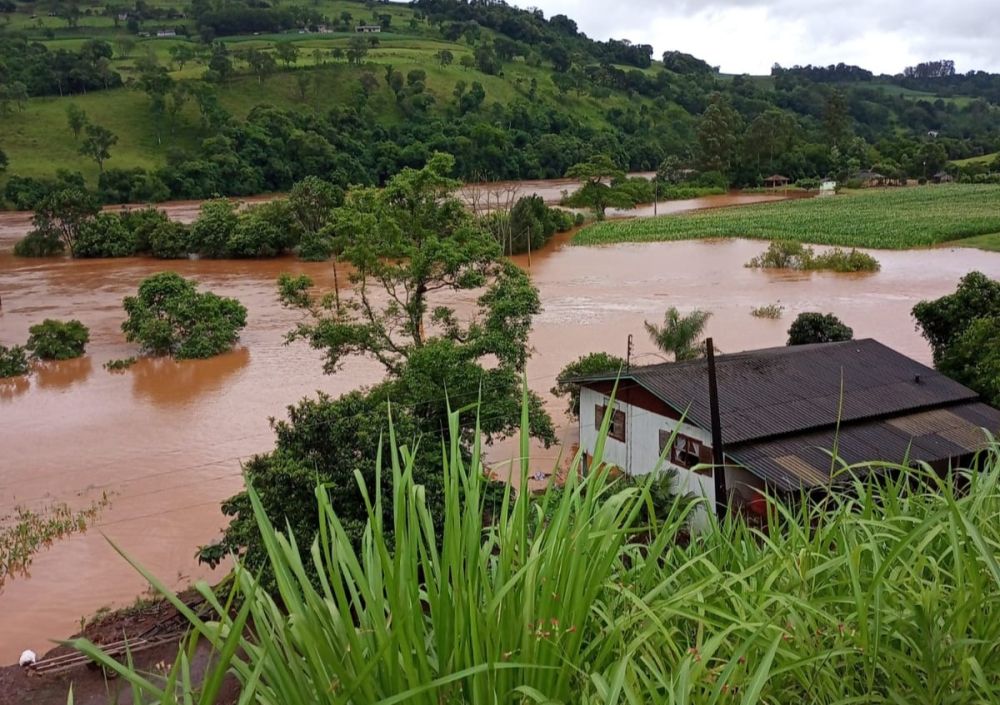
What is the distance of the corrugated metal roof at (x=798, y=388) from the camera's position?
10.9m

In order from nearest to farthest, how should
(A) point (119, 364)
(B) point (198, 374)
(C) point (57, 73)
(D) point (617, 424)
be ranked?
(D) point (617, 424) → (B) point (198, 374) → (A) point (119, 364) → (C) point (57, 73)

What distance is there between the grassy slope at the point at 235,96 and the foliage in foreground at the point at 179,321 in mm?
36027

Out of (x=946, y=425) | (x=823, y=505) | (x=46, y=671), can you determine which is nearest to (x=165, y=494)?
(x=46, y=671)

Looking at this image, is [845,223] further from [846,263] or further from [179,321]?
[179,321]

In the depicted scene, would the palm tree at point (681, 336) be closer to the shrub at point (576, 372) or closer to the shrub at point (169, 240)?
the shrub at point (576, 372)

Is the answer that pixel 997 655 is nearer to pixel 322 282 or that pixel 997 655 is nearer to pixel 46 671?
pixel 46 671

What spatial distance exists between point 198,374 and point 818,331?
48.1 feet

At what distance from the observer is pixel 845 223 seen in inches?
1655

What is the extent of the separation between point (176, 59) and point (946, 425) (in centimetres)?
7618

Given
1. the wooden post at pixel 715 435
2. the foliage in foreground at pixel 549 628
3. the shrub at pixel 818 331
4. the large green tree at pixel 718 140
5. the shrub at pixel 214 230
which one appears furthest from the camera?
the large green tree at pixel 718 140

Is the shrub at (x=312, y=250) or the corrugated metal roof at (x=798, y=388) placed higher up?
the corrugated metal roof at (x=798, y=388)

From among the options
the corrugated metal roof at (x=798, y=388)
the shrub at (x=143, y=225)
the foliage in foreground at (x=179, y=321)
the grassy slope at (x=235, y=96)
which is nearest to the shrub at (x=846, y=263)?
the corrugated metal roof at (x=798, y=388)

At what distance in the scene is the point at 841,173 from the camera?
63062 millimetres

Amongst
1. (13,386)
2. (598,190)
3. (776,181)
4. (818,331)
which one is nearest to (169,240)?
(13,386)
